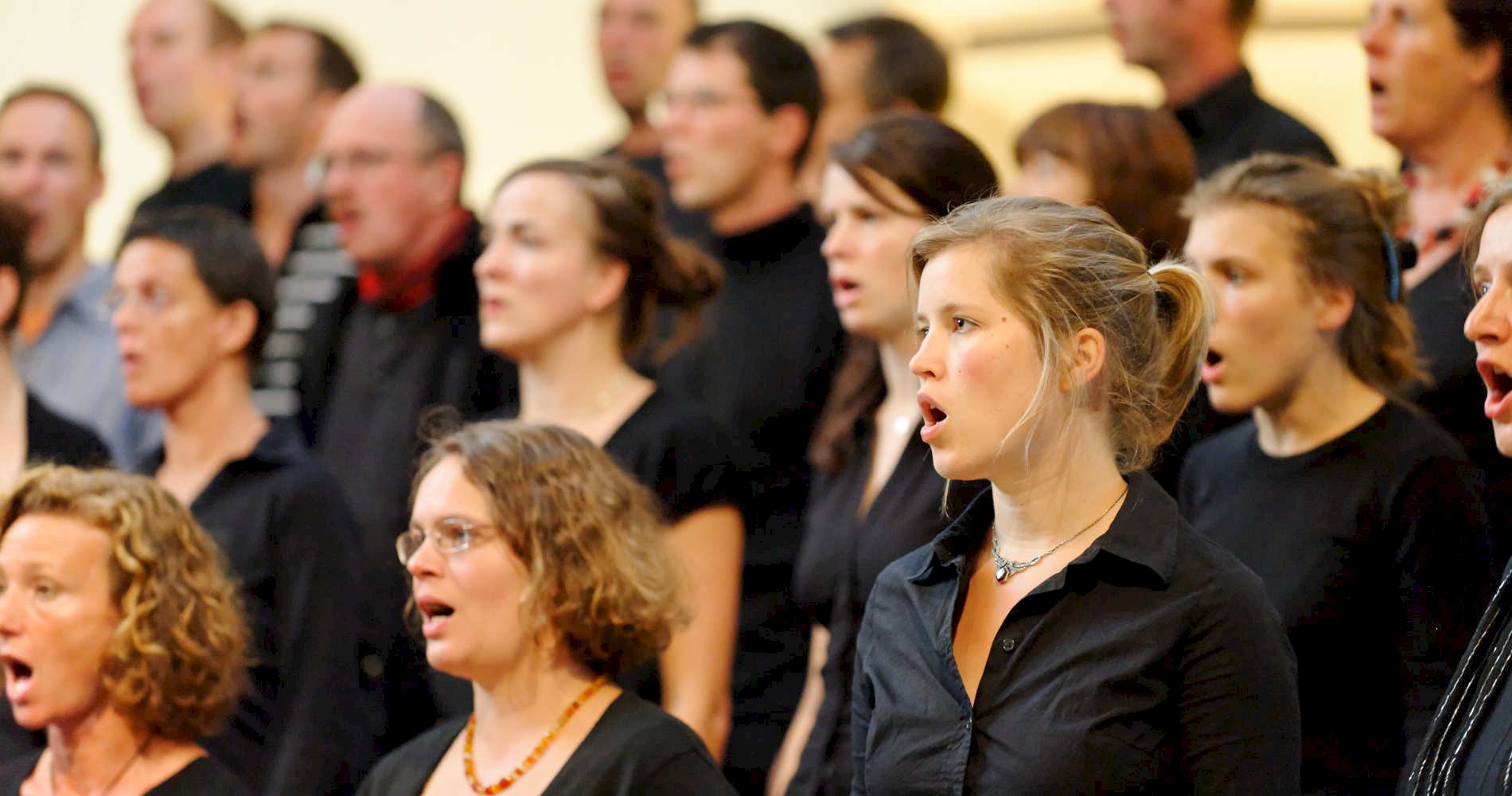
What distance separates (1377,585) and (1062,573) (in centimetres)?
70

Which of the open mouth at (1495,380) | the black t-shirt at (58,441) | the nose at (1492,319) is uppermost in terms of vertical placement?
the nose at (1492,319)

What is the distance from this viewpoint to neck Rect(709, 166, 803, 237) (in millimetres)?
4078

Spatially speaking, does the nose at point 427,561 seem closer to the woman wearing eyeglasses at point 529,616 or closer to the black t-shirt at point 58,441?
the woman wearing eyeglasses at point 529,616

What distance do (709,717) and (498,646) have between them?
Result: 1.93ft

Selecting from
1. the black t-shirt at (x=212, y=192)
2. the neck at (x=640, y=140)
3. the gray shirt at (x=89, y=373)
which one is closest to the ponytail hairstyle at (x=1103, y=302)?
the gray shirt at (x=89, y=373)

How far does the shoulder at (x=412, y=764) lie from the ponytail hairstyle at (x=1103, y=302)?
0.97m

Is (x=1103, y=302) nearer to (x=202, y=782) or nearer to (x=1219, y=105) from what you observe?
(x=202, y=782)

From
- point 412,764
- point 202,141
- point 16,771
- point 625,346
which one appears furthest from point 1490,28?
point 202,141

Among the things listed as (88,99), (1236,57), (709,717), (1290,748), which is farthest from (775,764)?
(88,99)

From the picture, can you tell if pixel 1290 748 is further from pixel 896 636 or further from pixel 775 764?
pixel 775 764

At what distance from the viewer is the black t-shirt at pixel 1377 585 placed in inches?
91.4

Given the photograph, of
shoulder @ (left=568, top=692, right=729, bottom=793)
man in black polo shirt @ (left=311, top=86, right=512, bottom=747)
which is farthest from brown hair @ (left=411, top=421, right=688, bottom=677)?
man in black polo shirt @ (left=311, top=86, right=512, bottom=747)

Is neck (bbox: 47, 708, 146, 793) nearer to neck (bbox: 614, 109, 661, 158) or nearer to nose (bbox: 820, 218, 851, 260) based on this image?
nose (bbox: 820, 218, 851, 260)

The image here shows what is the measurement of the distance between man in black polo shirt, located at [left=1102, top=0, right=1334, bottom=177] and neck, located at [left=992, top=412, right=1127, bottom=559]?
1.81 m
